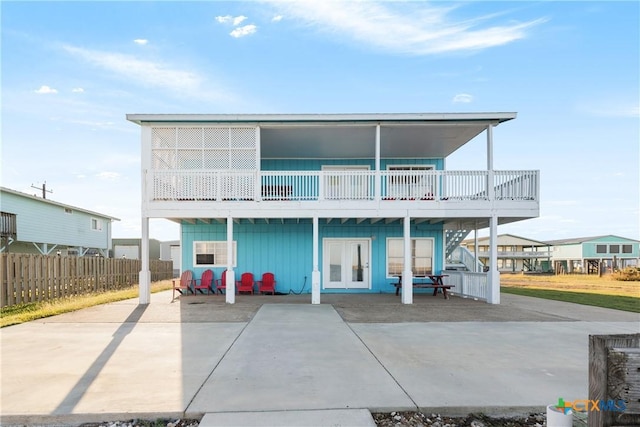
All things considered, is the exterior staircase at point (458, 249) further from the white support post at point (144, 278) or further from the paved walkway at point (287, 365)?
the white support post at point (144, 278)

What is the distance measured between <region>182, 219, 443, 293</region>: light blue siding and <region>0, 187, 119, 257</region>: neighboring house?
14.3m

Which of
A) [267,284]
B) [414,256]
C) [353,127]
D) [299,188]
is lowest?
[267,284]

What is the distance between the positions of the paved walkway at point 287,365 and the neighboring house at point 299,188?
330cm

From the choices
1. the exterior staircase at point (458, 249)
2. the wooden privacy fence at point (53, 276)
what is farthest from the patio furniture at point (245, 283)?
the exterior staircase at point (458, 249)

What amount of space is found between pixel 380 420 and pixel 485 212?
956 cm

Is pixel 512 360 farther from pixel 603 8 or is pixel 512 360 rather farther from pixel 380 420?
pixel 603 8

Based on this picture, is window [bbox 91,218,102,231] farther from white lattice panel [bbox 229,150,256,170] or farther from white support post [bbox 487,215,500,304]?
white support post [bbox 487,215,500,304]

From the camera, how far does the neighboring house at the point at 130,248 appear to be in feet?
127

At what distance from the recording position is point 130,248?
38719mm

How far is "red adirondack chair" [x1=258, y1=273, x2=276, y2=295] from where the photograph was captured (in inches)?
545

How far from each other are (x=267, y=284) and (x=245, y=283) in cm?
83

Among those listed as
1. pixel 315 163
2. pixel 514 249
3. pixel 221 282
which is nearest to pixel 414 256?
pixel 315 163

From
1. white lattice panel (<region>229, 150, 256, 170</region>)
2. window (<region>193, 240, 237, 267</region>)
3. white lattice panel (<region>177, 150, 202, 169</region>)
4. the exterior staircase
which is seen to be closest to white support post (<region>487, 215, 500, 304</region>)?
the exterior staircase

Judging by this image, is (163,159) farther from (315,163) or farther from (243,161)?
(315,163)
